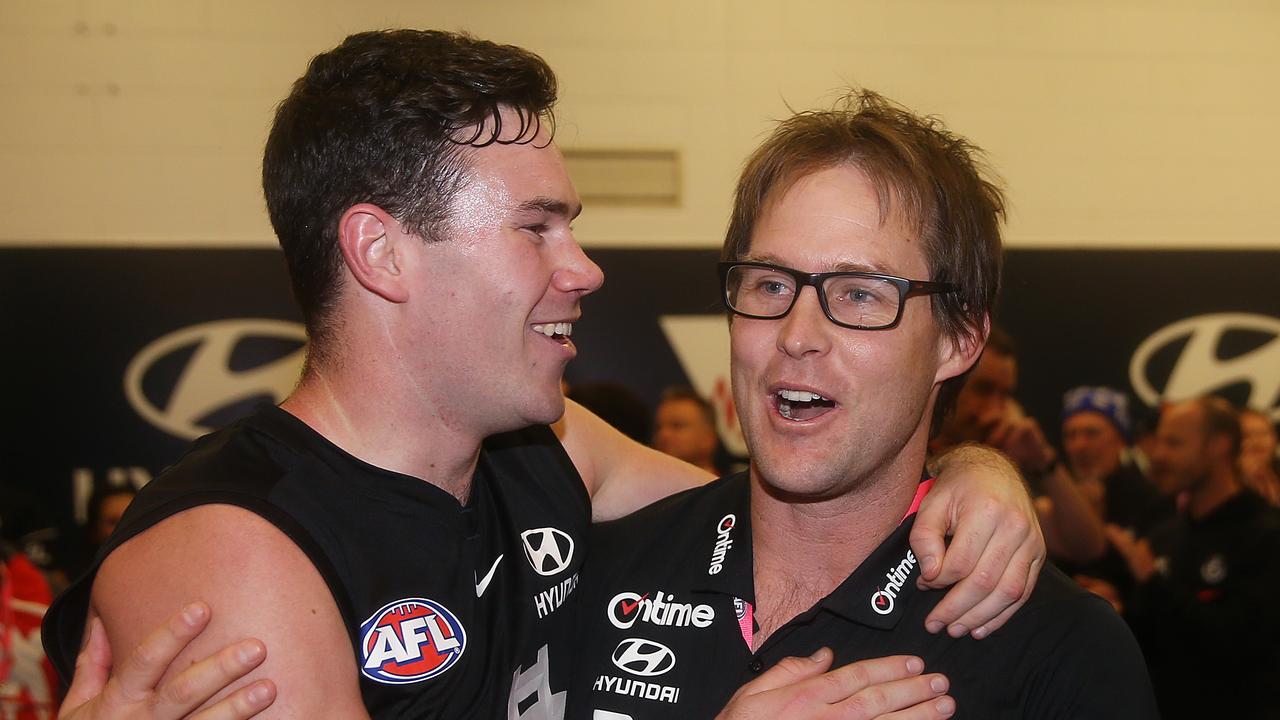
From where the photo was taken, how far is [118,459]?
18.5ft

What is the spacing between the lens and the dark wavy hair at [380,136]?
6.25 feet

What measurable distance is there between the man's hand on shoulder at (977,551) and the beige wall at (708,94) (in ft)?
13.3

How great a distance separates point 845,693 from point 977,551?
32 cm

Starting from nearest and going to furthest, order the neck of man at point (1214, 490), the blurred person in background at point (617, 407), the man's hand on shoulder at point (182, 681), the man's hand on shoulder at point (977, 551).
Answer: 1. the man's hand on shoulder at point (182, 681)
2. the man's hand on shoulder at point (977, 551)
3. the neck of man at point (1214, 490)
4. the blurred person in background at point (617, 407)

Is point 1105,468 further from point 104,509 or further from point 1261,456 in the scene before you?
point 104,509

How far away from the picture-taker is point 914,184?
189cm

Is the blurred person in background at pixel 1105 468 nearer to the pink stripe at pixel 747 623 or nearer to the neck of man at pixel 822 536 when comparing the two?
the neck of man at pixel 822 536

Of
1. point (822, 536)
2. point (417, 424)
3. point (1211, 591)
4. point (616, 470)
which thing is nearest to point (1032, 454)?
point (1211, 591)

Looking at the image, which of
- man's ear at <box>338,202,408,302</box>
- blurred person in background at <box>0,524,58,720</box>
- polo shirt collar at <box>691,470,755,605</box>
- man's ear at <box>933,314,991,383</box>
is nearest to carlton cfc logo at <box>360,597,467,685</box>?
polo shirt collar at <box>691,470,755,605</box>

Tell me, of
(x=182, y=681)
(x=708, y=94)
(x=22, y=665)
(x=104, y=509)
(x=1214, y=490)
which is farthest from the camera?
(x=708, y=94)

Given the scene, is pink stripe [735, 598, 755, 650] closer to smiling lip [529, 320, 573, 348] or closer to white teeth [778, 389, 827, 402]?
white teeth [778, 389, 827, 402]

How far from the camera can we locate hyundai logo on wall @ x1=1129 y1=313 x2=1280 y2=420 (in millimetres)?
6188

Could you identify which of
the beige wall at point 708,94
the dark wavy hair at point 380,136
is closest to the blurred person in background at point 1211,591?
the beige wall at point 708,94

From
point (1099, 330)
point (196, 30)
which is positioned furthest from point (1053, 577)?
point (196, 30)
